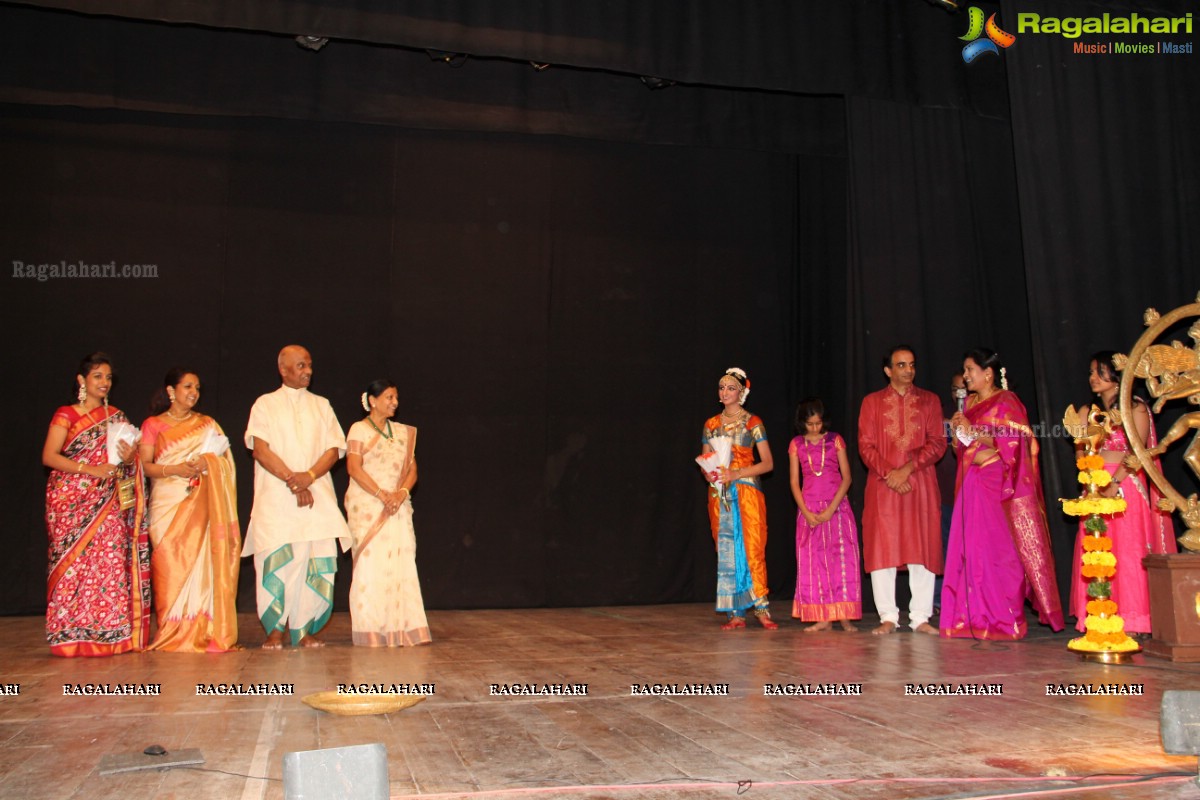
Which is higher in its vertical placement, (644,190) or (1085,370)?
(644,190)

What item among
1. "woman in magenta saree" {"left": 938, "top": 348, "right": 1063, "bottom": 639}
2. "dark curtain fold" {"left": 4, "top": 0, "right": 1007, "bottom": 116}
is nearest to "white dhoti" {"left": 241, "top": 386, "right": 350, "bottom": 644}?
"dark curtain fold" {"left": 4, "top": 0, "right": 1007, "bottom": 116}

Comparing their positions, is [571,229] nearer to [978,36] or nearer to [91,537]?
[978,36]

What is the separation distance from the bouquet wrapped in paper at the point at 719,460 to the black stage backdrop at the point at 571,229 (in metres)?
1.30

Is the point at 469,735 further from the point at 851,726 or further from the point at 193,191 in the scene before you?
the point at 193,191

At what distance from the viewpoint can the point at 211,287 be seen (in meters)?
6.31

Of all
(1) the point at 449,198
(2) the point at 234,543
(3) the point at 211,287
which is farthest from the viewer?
(1) the point at 449,198

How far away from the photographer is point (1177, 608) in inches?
174

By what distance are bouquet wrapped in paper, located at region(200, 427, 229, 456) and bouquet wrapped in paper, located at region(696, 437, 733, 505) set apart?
2462mm

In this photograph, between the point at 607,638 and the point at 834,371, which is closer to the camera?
the point at 607,638

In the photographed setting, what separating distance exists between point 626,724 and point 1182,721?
1477mm

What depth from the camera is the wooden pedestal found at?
4.39 metres

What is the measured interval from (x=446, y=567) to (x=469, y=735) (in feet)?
12.0

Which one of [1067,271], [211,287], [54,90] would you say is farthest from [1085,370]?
[54,90]

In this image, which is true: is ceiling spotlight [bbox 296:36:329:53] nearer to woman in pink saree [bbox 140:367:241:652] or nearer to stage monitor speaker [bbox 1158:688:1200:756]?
woman in pink saree [bbox 140:367:241:652]
